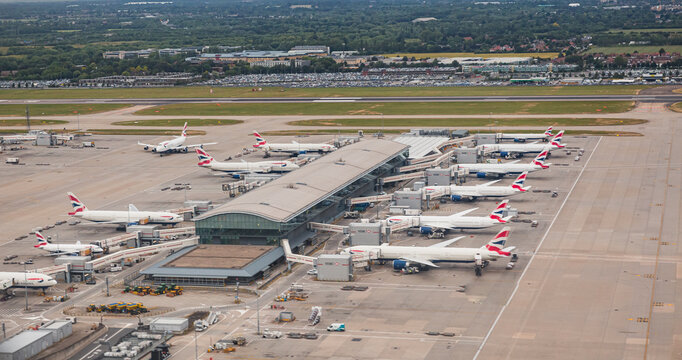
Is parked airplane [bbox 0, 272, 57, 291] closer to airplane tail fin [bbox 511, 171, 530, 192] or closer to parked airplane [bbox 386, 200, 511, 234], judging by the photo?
parked airplane [bbox 386, 200, 511, 234]

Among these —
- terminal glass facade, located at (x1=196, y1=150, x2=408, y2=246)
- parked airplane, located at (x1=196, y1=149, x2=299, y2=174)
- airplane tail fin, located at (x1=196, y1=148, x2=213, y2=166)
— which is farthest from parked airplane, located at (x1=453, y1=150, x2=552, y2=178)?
terminal glass facade, located at (x1=196, y1=150, x2=408, y2=246)

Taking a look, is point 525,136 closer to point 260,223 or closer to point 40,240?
point 260,223

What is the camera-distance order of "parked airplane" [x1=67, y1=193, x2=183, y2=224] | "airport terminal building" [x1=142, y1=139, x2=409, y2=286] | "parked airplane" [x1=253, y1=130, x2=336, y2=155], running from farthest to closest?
"parked airplane" [x1=253, y1=130, x2=336, y2=155] < "parked airplane" [x1=67, y1=193, x2=183, y2=224] < "airport terminal building" [x1=142, y1=139, x2=409, y2=286]

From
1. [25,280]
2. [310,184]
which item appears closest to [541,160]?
[310,184]

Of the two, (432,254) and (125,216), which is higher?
(125,216)

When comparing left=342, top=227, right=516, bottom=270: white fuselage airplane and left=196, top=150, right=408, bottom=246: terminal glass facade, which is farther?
left=196, top=150, right=408, bottom=246: terminal glass facade

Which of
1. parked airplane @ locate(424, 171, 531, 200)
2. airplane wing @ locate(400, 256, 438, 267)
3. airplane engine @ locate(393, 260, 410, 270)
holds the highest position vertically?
parked airplane @ locate(424, 171, 531, 200)

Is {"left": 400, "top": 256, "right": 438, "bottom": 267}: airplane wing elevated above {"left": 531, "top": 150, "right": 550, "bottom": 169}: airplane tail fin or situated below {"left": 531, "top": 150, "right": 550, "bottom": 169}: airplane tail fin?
below

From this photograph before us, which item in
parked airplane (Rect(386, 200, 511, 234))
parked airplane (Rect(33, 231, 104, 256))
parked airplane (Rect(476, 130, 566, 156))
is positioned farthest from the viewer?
parked airplane (Rect(476, 130, 566, 156))
